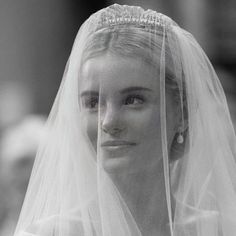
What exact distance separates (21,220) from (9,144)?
86.2 inches

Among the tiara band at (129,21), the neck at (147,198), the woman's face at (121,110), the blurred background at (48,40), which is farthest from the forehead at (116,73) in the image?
the blurred background at (48,40)

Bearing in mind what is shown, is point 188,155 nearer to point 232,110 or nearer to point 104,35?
point 104,35

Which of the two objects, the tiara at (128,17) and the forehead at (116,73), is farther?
the tiara at (128,17)

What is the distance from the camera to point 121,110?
2.70 m

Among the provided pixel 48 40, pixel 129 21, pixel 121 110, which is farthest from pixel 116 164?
pixel 48 40

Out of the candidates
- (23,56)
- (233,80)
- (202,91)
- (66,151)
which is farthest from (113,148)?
(23,56)

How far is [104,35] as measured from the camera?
9.24ft

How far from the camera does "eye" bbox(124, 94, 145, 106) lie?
271 cm

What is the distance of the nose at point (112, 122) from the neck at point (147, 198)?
0.16 m

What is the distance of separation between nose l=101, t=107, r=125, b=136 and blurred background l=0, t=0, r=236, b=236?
2836mm

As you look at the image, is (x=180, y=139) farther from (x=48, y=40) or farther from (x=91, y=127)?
(x=48, y=40)

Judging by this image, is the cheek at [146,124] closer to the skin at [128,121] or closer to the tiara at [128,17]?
the skin at [128,121]

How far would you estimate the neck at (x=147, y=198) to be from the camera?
2783 mm

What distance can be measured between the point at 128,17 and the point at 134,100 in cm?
30
